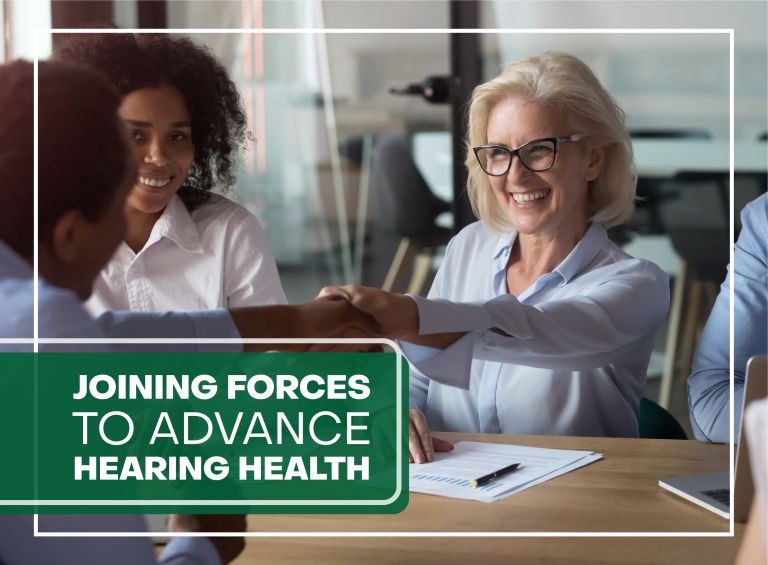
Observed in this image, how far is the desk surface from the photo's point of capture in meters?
0.99

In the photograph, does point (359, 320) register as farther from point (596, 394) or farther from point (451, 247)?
point (596, 394)

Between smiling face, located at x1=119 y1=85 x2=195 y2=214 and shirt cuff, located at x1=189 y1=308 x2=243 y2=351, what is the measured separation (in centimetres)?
15

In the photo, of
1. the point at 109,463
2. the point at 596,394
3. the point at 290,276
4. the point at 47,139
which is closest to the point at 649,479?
the point at 596,394

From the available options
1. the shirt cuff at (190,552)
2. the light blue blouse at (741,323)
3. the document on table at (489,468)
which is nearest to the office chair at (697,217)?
the light blue blouse at (741,323)

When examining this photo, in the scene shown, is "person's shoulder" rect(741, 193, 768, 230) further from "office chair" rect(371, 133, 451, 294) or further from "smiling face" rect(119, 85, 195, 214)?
"smiling face" rect(119, 85, 195, 214)

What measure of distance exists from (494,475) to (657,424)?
0.44 meters

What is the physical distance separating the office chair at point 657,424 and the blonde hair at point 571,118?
1.04 feet

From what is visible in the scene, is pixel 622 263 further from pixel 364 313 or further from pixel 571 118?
pixel 364 313

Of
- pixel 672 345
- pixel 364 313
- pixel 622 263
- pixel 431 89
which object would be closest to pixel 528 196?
pixel 622 263

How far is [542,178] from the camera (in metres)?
1.30

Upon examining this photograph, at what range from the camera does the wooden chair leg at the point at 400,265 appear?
140 cm

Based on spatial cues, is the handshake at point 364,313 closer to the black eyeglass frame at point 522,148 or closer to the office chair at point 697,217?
the black eyeglass frame at point 522,148

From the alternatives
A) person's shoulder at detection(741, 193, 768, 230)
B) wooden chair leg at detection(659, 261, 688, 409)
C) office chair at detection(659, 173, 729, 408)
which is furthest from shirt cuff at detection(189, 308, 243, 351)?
office chair at detection(659, 173, 729, 408)

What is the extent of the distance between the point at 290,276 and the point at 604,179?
0.47 m
